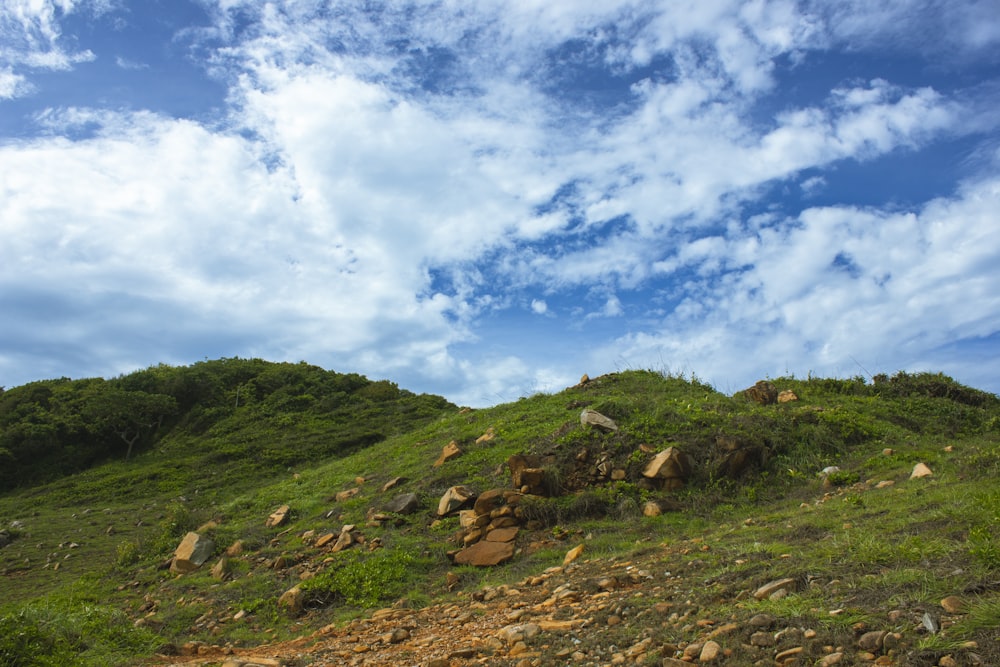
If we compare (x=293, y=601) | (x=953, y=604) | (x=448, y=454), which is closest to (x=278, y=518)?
(x=448, y=454)

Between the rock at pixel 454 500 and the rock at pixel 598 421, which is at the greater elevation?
the rock at pixel 598 421

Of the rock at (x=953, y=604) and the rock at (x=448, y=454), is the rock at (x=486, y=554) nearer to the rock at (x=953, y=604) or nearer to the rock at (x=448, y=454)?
the rock at (x=448, y=454)

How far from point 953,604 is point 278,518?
1092cm

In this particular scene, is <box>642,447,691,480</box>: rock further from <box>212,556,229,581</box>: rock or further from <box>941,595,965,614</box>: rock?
<box>212,556,229,581</box>: rock

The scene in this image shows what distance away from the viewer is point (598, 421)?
11.6m

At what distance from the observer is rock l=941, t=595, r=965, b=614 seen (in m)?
3.65

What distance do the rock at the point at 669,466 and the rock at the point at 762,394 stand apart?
4.40 m

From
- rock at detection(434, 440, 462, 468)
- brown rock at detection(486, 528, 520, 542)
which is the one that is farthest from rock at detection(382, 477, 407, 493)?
brown rock at detection(486, 528, 520, 542)

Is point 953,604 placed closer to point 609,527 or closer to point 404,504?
point 609,527

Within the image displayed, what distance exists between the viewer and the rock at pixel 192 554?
34.2 ft

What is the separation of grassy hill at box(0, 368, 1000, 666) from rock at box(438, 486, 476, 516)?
130 mm

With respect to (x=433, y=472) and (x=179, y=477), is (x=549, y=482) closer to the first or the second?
(x=433, y=472)

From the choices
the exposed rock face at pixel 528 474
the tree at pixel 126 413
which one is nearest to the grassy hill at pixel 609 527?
the exposed rock face at pixel 528 474

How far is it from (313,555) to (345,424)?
15.7 m
